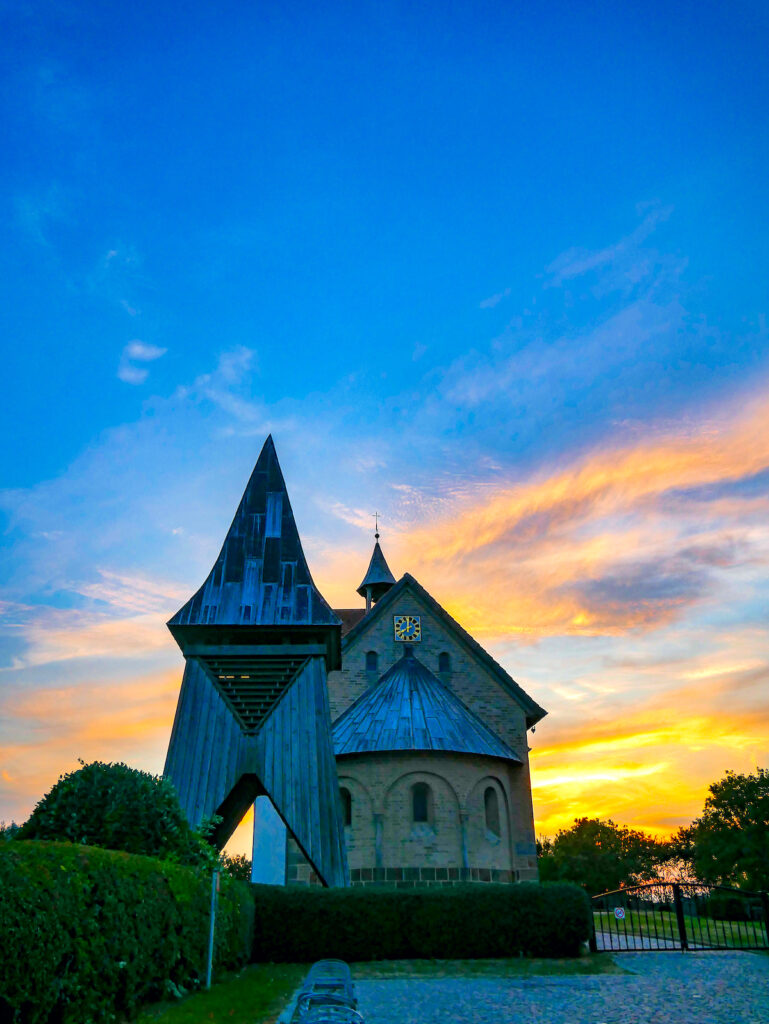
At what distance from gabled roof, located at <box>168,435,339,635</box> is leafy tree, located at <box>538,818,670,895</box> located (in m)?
62.3

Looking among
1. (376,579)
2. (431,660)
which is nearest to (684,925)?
(431,660)

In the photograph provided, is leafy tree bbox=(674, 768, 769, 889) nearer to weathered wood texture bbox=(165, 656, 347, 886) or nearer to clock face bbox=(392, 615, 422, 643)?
clock face bbox=(392, 615, 422, 643)

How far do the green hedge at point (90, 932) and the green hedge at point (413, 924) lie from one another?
4.88m

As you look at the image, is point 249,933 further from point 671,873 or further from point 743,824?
point 671,873

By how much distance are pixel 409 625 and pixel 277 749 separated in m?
14.1

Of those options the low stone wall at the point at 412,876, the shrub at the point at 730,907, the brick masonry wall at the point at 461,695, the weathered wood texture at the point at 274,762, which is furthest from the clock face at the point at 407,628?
the shrub at the point at 730,907

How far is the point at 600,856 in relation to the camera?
3177 inches

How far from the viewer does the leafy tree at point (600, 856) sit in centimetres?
7769

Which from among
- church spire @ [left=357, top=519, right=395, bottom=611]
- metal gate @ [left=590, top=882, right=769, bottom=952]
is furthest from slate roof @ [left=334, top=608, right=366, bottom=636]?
metal gate @ [left=590, top=882, right=769, bottom=952]

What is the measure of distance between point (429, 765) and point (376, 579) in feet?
44.5

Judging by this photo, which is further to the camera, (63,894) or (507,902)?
(507,902)

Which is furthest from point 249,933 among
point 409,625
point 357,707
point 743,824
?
point 743,824

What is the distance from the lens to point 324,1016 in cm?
489

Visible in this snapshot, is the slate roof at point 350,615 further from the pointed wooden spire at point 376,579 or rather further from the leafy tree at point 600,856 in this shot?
the leafy tree at point 600,856
